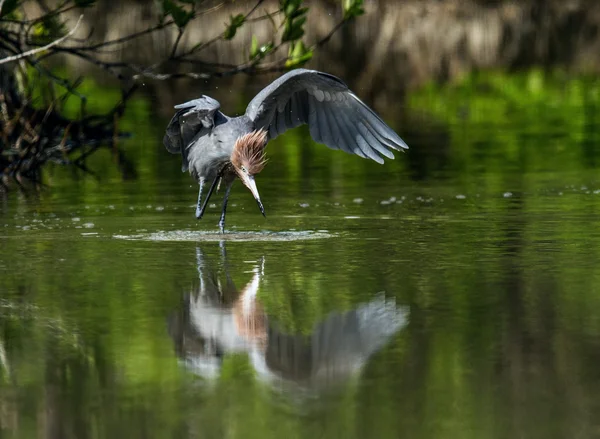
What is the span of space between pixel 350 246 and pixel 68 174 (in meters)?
6.58

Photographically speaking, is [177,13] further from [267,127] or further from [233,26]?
[267,127]

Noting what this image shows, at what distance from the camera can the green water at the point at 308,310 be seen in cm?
528

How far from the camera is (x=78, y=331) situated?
A: 22.4ft

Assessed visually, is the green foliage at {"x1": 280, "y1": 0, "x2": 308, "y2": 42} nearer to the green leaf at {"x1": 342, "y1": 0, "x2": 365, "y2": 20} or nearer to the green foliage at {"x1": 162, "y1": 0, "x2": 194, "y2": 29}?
the green leaf at {"x1": 342, "y1": 0, "x2": 365, "y2": 20}

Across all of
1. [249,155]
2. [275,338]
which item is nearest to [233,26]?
[249,155]

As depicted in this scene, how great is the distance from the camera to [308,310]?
729 cm

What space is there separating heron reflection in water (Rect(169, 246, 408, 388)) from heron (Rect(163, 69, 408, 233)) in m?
2.93

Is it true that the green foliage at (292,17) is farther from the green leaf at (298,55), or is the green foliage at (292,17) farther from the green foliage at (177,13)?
the green foliage at (177,13)

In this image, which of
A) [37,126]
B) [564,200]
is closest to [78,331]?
[564,200]

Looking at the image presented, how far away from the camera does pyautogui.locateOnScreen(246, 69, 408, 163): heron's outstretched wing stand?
11086 millimetres

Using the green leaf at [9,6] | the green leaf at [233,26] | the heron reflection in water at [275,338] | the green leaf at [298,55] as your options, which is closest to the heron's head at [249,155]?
the green leaf at [233,26]

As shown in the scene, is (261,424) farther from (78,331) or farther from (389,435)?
(78,331)

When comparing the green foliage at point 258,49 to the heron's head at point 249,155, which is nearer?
the heron's head at point 249,155

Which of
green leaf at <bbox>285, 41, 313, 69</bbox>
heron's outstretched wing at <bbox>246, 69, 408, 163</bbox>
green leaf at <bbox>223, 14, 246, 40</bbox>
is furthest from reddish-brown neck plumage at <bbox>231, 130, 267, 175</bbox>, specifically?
green leaf at <bbox>285, 41, 313, 69</bbox>
